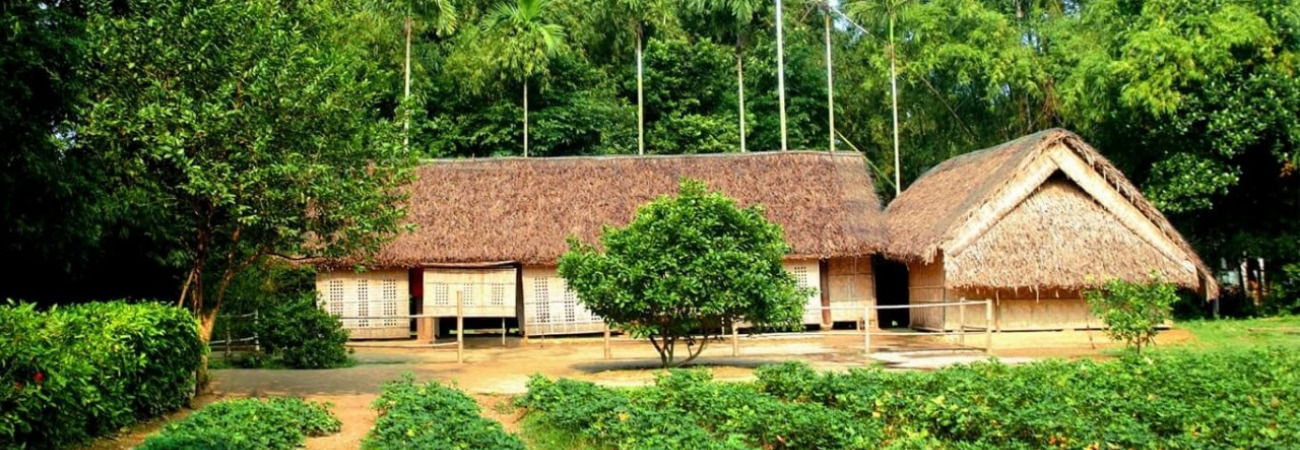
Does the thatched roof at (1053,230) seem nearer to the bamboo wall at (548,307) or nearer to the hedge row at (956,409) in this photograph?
the bamboo wall at (548,307)

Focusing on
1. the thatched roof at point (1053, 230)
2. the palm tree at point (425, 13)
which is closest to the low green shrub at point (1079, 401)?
the thatched roof at point (1053, 230)

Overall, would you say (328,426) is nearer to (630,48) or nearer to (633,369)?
(633,369)

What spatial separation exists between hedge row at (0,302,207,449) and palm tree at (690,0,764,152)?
22.4 meters

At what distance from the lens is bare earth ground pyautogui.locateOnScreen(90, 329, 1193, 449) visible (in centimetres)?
1148

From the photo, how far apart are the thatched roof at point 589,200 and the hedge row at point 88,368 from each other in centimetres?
1112

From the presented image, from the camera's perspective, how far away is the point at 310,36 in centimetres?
1320

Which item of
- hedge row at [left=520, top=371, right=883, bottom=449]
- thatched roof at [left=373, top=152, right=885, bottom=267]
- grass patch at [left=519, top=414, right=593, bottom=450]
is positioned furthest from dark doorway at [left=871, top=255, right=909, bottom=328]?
grass patch at [left=519, top=414, right=593, bottom=450]

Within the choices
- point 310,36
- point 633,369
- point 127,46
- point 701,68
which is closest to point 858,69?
point 701,68

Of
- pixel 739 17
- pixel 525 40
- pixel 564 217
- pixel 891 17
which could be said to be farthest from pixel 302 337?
pixel 891 17

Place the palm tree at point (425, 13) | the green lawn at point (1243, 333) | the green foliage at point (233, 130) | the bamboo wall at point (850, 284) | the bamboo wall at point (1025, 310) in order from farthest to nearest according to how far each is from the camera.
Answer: the palm tree at point (425, 13), the bamboo wall at point (850, 284), the bamboo wall at point (1025, 310), the green lawn at point (1243, 333), the green foliage at point (233, 130)

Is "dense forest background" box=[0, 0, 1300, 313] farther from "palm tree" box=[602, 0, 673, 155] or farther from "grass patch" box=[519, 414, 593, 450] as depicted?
"grass patch" box=[519, 414, 593, 450]

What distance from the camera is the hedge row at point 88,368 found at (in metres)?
7.13

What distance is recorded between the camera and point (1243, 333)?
1969 centimetres

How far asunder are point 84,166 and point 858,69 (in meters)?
30.0
